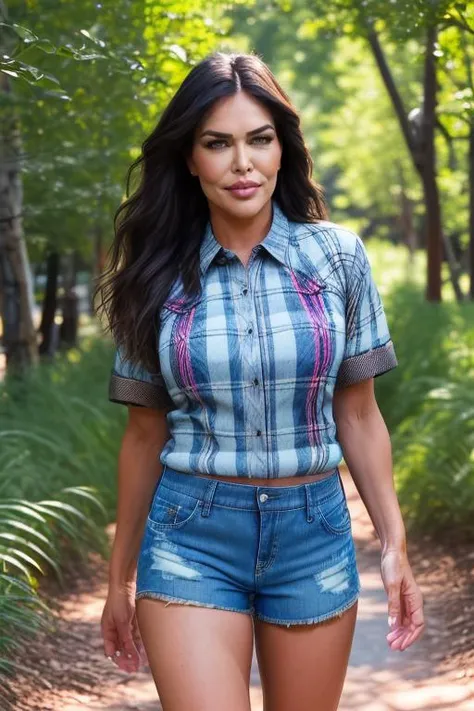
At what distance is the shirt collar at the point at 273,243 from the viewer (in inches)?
116

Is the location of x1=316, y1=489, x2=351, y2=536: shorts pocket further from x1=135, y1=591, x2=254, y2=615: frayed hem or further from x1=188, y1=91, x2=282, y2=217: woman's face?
x1=188, y1=91, x2=282, y2=217: woman's face

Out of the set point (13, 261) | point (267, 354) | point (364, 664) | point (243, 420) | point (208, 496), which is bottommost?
point (364, 664)

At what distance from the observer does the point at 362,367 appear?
2.96 metres

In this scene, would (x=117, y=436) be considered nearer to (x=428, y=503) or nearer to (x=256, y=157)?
(x=428, y=503)

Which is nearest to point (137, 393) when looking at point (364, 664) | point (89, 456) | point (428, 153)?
point (364, 664)

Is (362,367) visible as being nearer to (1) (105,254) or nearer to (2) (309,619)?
(2) (309,619)

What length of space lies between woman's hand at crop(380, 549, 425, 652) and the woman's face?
2.89 ft

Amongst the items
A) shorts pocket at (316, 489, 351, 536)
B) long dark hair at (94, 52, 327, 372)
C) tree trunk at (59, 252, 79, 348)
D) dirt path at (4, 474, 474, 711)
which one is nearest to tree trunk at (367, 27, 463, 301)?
tree trunk at (59, 252, 79, 348)

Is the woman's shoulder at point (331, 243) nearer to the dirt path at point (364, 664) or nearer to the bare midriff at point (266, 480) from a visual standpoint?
the bare midriff at point (266, 480)

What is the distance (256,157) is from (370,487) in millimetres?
822

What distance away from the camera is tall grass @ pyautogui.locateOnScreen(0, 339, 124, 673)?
5320mm

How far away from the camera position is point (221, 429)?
279 cm

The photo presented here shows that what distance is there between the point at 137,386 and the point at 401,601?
81cm

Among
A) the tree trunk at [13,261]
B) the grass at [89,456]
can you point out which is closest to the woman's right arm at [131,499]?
the grass at [89,456]
